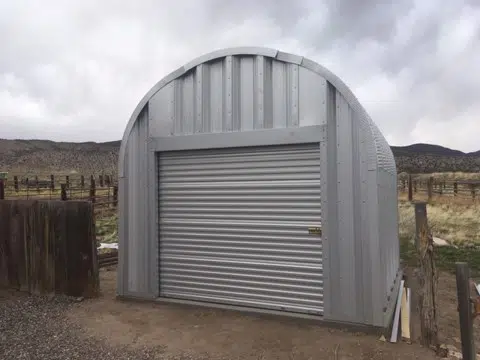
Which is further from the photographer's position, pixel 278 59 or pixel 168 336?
pixel 278 59

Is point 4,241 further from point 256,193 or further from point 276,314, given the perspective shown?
point 276,314

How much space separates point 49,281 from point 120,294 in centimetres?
146

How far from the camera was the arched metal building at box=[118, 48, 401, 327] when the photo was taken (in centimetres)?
576

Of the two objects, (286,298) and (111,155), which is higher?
(111,155)

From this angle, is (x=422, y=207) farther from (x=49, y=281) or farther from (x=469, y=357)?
(x=49, y=281)

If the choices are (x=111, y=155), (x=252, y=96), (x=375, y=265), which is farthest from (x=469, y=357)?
(x=111, y=155)

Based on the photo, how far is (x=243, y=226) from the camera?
6.59 meters

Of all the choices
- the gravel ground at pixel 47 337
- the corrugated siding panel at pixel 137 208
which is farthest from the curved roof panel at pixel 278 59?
the gravel ground at pixel 47 337

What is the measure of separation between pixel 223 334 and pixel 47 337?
2.46m

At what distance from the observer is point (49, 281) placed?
765 centimetres

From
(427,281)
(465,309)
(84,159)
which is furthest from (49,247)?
(84,159)

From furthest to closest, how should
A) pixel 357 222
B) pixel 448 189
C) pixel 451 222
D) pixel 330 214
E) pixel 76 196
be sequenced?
pixel 448 189 → pixel 76 196 → pixel 451 222 → pixel 330 214 → pixel 357 222

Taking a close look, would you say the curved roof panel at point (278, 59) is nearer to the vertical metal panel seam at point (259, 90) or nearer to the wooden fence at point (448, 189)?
the vertical metal panel seam at point (259, 90)

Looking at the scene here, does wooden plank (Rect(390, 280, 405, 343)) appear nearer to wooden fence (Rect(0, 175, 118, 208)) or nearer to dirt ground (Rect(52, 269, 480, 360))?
dirt ground (Rect(52, 269, 480, 360))
